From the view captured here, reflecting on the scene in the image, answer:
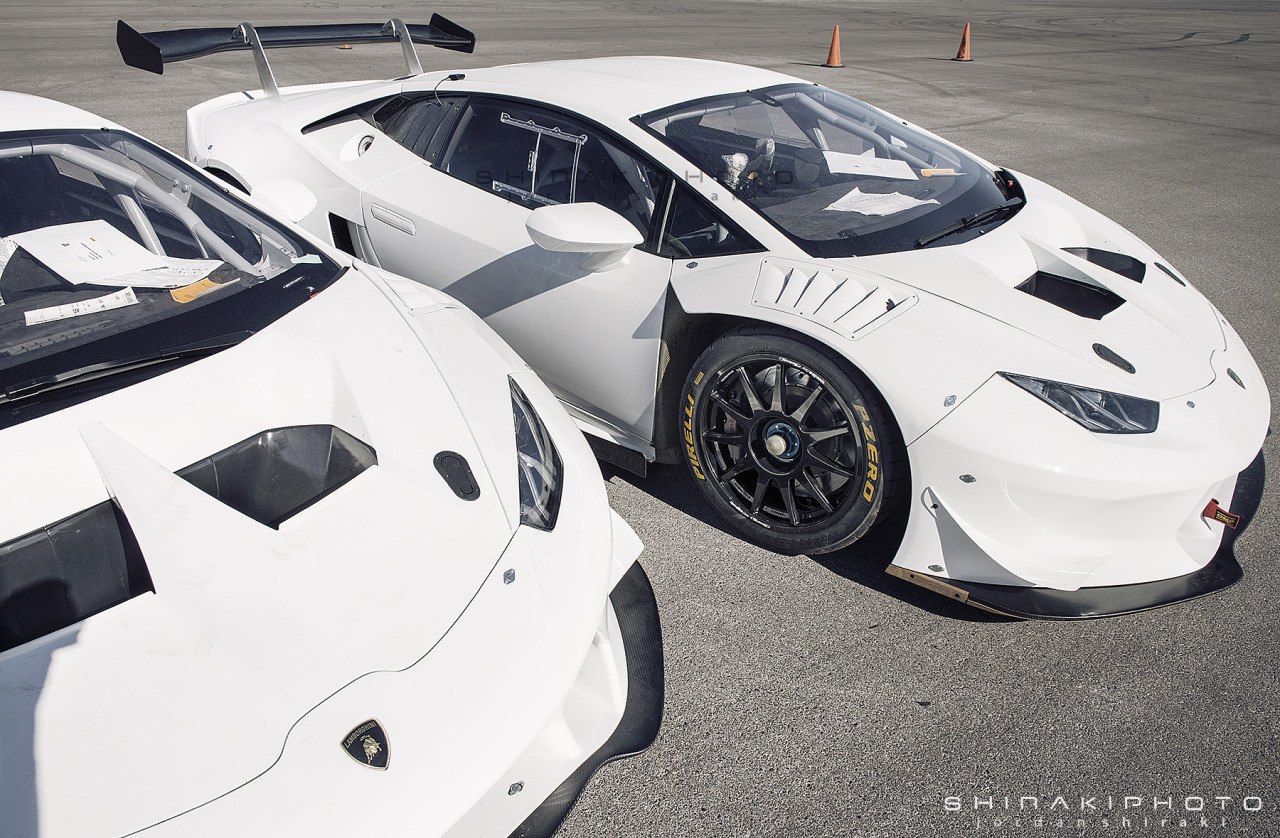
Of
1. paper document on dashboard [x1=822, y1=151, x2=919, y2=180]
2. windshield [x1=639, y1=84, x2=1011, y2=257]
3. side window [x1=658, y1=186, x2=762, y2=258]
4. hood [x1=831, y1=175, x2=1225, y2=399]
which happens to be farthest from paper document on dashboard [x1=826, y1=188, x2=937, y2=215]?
side window [x1=658, y1=186, x2=762, y2=258]

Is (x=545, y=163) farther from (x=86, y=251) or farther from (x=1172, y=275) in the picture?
(x=1172, y=275)

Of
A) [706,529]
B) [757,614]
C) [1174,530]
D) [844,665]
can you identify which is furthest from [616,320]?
[1174,530]

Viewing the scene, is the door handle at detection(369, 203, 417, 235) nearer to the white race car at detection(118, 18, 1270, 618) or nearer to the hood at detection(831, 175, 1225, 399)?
the white race car at detection(118, 18, 1270, 618)

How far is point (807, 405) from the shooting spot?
8.71 feet

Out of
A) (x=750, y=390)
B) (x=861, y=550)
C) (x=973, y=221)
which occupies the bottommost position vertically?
(x=861, y=550)

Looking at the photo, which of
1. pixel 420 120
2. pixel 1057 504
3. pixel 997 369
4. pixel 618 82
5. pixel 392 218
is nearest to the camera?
pixel 1057 504

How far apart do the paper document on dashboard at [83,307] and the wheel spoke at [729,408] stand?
1.58 metres

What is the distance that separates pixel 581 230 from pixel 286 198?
3.51ft

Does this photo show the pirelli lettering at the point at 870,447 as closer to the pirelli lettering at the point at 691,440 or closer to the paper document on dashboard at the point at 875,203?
the pirelli lettering at the point at 691,440

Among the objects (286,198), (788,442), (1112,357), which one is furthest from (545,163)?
(1112,357)

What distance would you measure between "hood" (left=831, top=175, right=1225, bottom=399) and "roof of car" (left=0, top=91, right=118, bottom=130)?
7.50 ft

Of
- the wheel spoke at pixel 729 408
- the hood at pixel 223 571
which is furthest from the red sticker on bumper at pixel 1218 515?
the hood at pixel 223 571

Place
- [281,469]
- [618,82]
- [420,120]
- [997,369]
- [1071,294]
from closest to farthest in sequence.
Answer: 1. [281,469]
2. [997,369]
3. [1071,294]
4. [618,82]
5. [420,120]

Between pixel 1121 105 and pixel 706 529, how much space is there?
10.1m
